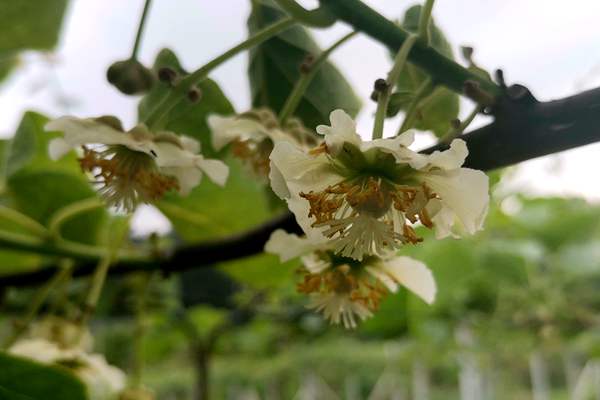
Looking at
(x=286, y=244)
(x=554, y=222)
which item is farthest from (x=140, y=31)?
(x=554, y=222)

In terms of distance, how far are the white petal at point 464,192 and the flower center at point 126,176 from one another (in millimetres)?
152

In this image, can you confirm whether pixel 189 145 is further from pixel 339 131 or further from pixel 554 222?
pixel 554 222

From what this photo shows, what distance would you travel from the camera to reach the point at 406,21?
41cm

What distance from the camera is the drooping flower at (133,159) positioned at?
0.36 m

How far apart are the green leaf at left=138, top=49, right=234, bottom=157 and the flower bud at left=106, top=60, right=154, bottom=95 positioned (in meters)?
0.03

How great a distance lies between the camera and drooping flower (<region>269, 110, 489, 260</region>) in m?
0.29

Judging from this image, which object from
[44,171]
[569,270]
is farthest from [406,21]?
[569,270]

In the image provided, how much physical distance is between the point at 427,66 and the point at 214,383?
5.73 meters

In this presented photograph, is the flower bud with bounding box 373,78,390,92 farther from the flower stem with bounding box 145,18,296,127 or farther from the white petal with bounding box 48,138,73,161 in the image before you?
the white petal with bounding box 48,138,73,161

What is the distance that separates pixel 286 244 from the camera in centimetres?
37

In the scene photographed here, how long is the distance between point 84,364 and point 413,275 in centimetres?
24

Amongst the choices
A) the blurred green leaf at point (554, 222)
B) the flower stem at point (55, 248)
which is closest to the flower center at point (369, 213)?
the flower stem at point (55, 248)

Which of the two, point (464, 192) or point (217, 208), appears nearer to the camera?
point (464, 192)

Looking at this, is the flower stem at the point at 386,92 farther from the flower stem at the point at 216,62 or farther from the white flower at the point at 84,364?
the white flower at the point at 84,364
